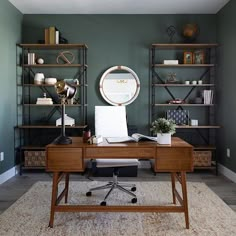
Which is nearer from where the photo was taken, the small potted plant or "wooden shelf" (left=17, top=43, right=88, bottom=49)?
the small potted plant

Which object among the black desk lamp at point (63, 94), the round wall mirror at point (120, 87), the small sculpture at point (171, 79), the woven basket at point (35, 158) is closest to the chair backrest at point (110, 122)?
the black desk lamp at point (63, 94)

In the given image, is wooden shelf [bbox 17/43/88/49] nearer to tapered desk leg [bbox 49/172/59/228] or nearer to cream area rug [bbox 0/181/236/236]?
cream area rug [bbox 0/181/236/236]

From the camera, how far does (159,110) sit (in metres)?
4.89

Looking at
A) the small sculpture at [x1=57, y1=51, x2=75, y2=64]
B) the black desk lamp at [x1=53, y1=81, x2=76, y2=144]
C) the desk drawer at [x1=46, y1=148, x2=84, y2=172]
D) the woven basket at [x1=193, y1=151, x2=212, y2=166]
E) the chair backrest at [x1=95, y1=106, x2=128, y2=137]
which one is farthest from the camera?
the small sculpture at [x1=57, y1=51, x2=75, y2=64]

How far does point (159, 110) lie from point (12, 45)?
243 cm

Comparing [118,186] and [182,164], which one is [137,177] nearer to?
[118,186]

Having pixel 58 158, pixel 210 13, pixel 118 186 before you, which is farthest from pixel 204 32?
pixel 58 158

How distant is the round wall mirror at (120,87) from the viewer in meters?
4.84

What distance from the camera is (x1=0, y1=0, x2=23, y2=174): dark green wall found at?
13.3 ft

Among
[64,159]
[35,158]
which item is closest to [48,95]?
[35,158]

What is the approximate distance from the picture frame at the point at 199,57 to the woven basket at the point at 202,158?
1380 mm

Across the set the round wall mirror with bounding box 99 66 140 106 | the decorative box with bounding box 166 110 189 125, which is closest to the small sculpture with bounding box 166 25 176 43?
the round wall mirror with bounding box 99 66 140 106

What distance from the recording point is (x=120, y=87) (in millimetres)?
4848

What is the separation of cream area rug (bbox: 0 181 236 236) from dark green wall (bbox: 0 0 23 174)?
3.31ft
